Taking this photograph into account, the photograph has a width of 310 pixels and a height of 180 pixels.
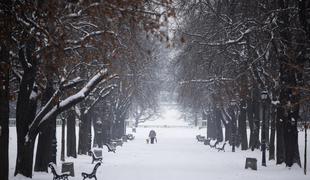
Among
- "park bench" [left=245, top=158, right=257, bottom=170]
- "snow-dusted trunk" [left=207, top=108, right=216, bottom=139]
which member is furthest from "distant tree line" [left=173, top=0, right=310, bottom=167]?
"snow-dusted trunk" [left=207, top=108, right=216, bottom=139]

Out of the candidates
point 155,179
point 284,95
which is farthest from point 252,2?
point 155,179

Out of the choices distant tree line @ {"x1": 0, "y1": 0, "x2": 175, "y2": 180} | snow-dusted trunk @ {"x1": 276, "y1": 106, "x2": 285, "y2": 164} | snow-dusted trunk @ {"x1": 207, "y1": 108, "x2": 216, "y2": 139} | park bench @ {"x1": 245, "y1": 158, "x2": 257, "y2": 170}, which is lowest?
snow-dusted trunk @ {"x1": 207, "y1": 108, "x2": 216, "y2": 139}

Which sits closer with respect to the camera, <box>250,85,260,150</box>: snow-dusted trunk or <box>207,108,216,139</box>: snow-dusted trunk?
<box>250,85,260,150</box>: snow-dusted trunk

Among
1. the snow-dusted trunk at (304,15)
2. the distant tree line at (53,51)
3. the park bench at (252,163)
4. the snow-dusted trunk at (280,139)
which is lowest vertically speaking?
the park bench at (252,163)

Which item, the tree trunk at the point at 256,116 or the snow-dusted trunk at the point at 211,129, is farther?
the snow-dusted trunk at the point at 211,129

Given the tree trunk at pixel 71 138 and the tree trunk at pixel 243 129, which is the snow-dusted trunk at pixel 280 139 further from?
the tree trunk at pixel 243 129

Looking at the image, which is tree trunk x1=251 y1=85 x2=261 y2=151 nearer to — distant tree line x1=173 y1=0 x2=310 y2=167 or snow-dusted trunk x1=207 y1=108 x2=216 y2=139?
distant tree line x1=173 y1=0 x2=310 y2=167

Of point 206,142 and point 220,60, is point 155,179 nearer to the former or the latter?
point 220,60

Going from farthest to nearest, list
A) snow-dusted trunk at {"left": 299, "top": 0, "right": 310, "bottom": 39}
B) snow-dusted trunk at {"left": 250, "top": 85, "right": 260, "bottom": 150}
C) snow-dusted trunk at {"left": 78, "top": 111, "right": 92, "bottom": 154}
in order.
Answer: snow-dusted trunk at {"left": 78, "top": 111, "right": 92, "bottom": 154}, snow-dusted trunk at {"left": 250, "top": 85, "right": 260, "bottom": 150}, snow-dusted trunk at {"left": 299, "top": 0, "right": 310, "bottom": 39}

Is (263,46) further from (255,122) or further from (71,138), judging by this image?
(71,138)

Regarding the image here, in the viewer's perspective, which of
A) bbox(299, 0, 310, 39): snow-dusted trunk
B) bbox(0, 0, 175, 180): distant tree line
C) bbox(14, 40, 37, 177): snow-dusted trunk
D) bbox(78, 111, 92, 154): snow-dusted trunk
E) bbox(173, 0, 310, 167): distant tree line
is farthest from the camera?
bbox(78, 111, 92, 154): snow-dusted trunk

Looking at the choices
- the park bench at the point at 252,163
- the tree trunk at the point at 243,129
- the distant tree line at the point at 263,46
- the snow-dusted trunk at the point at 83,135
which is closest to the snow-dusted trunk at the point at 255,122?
the distant tree line at the point at 263,46

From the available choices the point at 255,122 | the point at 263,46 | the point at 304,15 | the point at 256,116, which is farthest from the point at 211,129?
the point at 304,15

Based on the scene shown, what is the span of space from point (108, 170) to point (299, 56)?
947 centimetres
